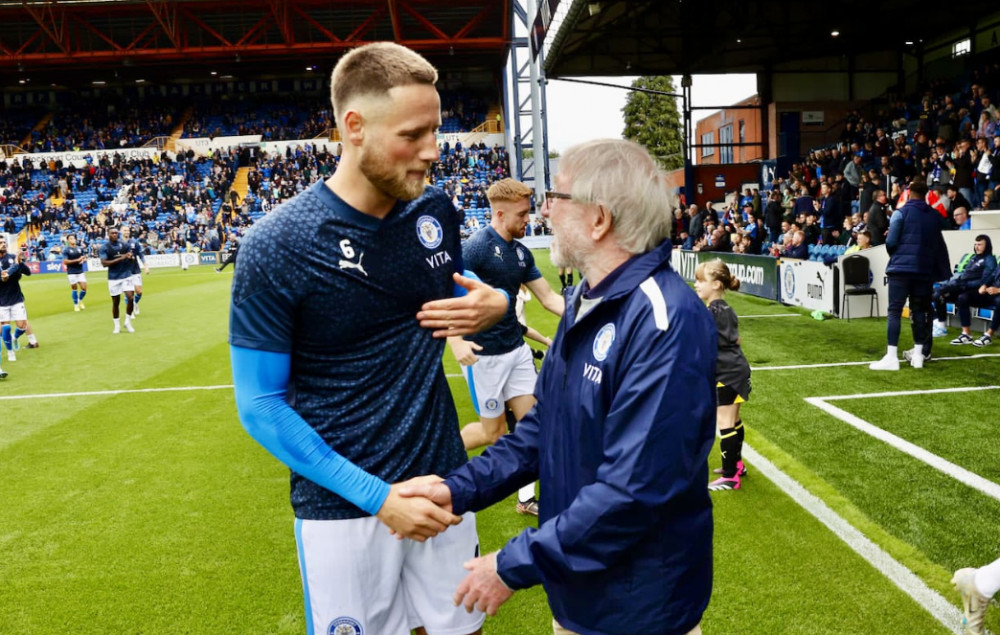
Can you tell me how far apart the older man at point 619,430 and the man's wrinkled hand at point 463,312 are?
0.32 meters

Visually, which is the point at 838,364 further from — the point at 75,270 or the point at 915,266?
the point at 75,270

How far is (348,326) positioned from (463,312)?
0.36m

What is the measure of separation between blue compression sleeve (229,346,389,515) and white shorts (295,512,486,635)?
0.17 metres

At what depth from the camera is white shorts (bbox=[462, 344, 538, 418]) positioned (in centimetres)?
521

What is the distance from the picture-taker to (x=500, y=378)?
5.25m

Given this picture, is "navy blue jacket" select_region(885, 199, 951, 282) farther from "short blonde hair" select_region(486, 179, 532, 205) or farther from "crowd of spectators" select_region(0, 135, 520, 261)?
"crowd of spectators" select_region(0, 135, 520, 261)

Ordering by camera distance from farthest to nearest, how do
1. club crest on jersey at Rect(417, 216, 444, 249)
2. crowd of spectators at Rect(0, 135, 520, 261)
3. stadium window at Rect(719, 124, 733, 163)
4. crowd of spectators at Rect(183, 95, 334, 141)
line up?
crowd of spectators at Rect(183, 95, 334, 141)
stadium window at Rect(719, 124, 733, 163)
crowd of spectators at Rect(0, 135, 520, 261)
club crest on jersey at Rect(417, 216, 444, 249)

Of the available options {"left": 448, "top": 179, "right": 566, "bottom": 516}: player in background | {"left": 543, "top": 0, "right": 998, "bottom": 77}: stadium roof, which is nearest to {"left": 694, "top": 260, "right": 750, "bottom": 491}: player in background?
{"left": 448, "top": 179, "right": 566, "bottom": 516}: player in background

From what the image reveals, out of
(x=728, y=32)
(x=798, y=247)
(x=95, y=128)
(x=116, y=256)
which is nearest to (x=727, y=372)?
(x=798, y=247)

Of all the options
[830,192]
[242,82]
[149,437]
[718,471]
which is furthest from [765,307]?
[242,82]

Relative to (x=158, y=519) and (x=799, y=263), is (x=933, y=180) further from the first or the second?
(x=158, y=519)

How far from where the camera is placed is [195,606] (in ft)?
13.3

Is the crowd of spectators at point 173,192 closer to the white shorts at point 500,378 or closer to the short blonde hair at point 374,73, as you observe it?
the white shorts at point 500,378

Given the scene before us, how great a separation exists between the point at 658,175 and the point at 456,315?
2.46 feet
